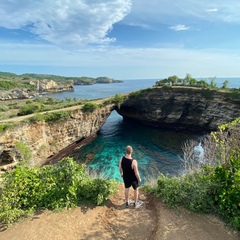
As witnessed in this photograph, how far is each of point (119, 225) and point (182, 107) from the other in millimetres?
33829

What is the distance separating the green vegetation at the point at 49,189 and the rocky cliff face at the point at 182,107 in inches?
1205

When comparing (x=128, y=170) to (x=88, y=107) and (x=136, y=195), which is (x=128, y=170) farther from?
(x=88, y=107)

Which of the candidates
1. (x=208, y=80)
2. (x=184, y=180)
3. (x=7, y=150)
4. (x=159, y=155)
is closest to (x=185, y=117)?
(x=208, y=80)

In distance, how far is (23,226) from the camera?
6.12 m

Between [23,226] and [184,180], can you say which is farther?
[184,180]

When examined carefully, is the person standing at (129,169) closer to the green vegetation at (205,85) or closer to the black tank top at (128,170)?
the black tank top at (128,170)

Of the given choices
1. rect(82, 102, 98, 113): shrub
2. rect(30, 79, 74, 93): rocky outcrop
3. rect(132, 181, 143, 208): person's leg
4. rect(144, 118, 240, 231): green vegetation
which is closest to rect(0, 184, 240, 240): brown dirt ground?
rect(132, 181, 143, 208): person's leg

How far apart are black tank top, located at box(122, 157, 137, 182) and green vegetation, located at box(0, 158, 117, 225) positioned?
2.97 ft

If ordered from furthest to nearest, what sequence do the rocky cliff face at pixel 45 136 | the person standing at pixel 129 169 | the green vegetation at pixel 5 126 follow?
the rocky cliff face at pixel 45 136 < the green vegetation at pixel 5 126 < the person standing at pixel 129 169

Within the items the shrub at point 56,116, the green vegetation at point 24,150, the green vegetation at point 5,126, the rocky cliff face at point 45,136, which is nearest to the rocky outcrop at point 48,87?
the rocky cliff face at point 45,136

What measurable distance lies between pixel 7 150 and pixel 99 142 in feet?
46.1

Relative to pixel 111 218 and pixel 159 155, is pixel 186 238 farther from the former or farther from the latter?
pixel 159 155

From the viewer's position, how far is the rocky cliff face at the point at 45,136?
20672 mm

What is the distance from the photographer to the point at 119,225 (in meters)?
6.38
